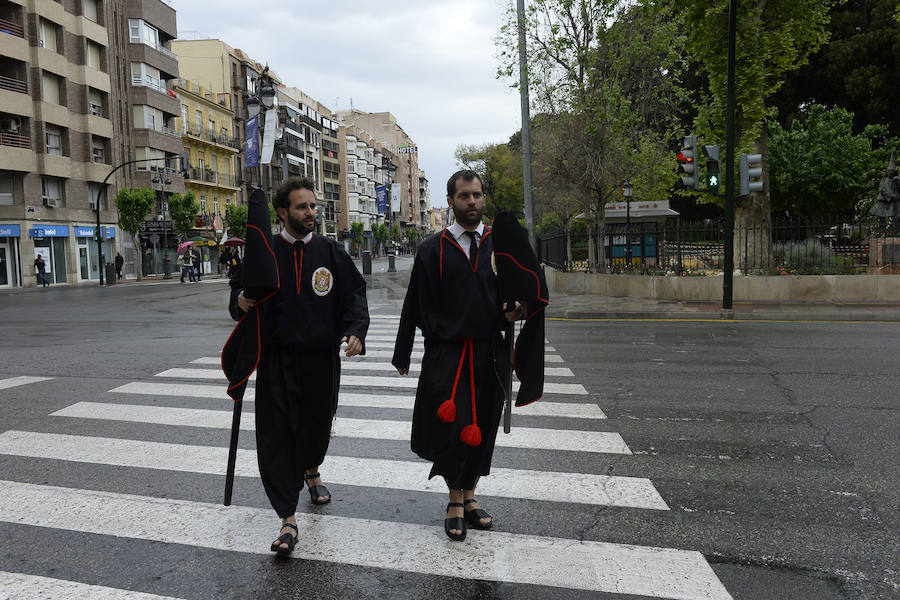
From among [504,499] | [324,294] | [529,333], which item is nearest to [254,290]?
[324,294]

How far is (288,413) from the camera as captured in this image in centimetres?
371

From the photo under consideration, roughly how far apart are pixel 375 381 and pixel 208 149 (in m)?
51.4

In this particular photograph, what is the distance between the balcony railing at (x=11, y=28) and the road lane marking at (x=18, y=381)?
32753 mm

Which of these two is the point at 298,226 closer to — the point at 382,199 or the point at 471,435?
the point at 471,435

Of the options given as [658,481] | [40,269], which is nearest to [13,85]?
[40,269]

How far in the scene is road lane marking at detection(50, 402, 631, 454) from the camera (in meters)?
5.34

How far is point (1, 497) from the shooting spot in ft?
14.4

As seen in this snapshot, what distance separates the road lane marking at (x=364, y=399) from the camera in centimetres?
635

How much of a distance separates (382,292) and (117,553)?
790 inches

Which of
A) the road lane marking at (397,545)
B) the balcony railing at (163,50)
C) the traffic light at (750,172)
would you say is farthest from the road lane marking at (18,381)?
the balcony railing at (163,50)

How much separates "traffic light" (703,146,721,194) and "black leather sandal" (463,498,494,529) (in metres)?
12.7

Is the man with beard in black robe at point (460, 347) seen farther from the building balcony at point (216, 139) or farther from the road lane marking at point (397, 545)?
the building balcony at point (216, 139)

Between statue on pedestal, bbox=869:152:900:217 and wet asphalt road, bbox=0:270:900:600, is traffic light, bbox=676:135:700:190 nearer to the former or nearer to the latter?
wet asphalt road, bbox=0:270:900:600

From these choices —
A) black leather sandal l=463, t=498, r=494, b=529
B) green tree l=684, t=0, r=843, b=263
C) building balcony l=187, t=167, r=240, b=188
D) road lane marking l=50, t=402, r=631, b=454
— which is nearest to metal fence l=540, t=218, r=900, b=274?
green tree l=684, t=0, r=843, b=263
